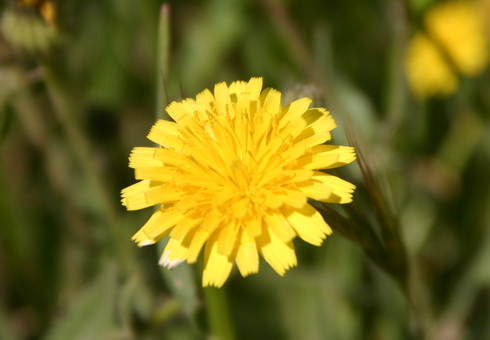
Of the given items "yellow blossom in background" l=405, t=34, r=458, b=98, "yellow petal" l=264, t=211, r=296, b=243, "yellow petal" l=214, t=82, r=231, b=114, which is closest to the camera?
"yellow petal" l=264, t=211, r=296, b=243

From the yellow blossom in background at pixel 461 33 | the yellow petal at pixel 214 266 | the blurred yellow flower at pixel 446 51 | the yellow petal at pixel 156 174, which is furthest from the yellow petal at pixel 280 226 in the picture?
the yellow blossom in background at pixel 461 33

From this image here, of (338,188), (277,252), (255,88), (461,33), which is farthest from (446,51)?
(277,252)

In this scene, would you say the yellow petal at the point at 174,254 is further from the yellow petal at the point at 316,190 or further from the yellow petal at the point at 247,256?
the yellow petal at the point at 316,190

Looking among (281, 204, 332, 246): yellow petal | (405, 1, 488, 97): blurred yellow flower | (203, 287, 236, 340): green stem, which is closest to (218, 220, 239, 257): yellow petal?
(281, 204, 332, 246): yellow petal

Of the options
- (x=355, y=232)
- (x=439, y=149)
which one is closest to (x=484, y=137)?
(x=439, y=149)

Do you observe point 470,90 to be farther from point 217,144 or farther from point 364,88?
point 217,144

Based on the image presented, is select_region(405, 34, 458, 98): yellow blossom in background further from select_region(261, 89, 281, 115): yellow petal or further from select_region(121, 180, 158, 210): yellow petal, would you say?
select_region(121, 180, 158, 210): yellow petal
